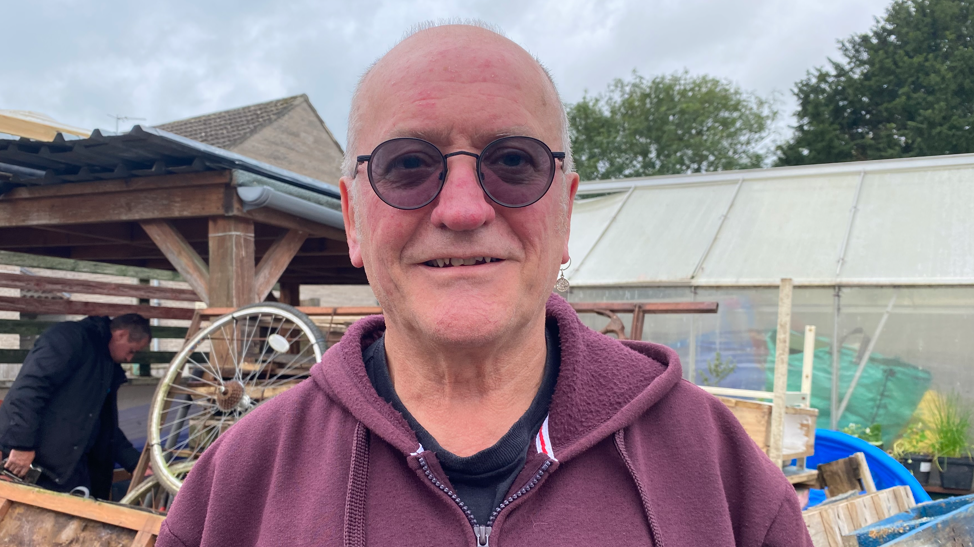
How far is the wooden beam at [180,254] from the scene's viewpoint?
4.54 m

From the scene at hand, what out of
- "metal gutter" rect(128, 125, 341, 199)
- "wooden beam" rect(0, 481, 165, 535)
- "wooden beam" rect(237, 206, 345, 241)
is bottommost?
"wooden beam" rect(0, 481, 165, 535)

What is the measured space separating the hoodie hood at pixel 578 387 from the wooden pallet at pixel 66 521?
2.26 meters

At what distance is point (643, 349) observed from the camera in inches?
54.3

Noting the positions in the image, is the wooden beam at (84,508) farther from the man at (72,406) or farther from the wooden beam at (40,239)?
the wooden beam at (40,239)

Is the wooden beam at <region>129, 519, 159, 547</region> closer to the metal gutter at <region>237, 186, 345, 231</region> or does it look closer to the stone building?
the metal gutter at <region>237, 186, 345, 231</region>

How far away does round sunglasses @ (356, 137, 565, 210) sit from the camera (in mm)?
1094

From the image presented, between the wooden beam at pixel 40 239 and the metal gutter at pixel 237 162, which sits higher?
the metal gutter at pixel 237 162

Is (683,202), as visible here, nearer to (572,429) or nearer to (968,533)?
(968,533)

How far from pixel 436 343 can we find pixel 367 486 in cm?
27

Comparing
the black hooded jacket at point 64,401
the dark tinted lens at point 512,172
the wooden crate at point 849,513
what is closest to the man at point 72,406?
the black hooded jacket at point 64,401

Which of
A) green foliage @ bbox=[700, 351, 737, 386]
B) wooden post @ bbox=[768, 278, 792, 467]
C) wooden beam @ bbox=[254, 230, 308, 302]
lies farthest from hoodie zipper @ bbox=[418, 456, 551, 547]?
green foliage @ bbox=[700, 351, 737, 386]

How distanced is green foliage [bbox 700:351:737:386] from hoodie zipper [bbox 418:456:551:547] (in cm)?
811

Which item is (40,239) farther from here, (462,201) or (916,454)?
(916,454)

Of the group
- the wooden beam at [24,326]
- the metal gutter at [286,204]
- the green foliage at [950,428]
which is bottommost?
the green foliage at [950,428]
